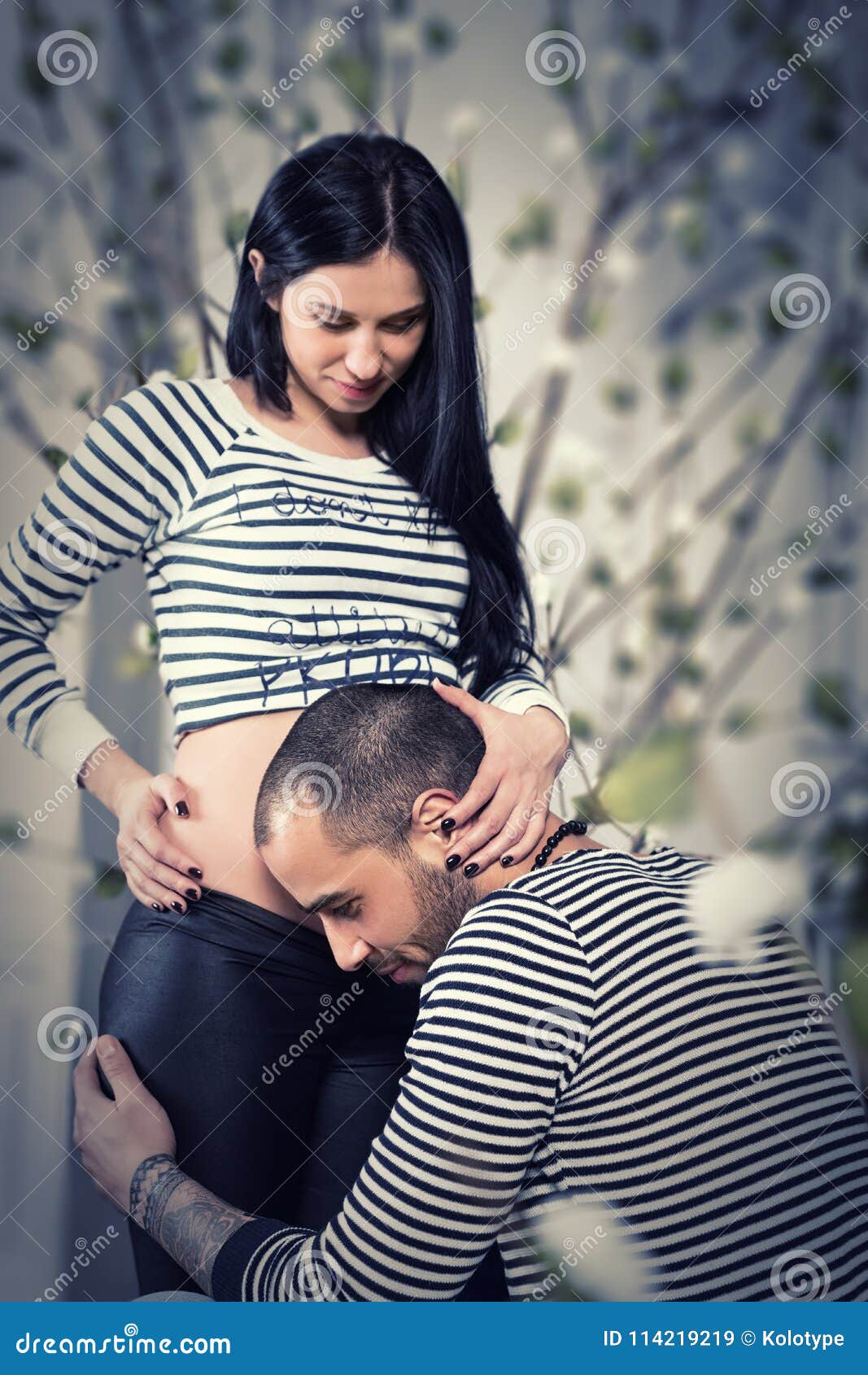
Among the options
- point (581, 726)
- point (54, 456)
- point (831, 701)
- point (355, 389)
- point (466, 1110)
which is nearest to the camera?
point (466, 1110)

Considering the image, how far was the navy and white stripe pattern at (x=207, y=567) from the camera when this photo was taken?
1093 millimetres

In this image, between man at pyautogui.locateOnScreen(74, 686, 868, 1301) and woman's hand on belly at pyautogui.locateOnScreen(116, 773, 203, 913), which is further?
woman's hand on belly at pyautogui.locateOnScreen(116, 773, 203, 913)

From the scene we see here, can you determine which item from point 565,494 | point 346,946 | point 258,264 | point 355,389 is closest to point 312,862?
point 346,946

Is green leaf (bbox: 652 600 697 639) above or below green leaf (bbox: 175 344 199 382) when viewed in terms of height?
below

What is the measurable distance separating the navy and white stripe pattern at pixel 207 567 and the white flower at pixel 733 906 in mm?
303

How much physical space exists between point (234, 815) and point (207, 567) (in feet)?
0.79

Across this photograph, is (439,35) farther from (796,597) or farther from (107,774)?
(107,774)

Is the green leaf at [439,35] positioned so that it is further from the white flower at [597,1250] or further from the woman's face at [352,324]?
the white flower at [597,1250]

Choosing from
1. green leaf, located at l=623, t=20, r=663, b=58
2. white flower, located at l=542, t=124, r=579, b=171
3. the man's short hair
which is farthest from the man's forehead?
green leaf, located at l=623, t=20, r=663, b=58

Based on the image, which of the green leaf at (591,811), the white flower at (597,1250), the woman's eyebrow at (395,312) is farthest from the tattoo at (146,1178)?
the woman's eyebrow at (395,312)

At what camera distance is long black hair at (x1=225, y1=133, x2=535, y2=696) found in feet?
3.59

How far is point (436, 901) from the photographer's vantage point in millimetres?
980

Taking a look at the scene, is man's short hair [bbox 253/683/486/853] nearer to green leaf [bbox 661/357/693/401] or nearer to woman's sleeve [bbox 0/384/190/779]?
woman's sleeve [bbox 0/384/190/779]

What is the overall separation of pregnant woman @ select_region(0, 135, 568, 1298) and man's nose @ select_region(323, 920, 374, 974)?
93 millimetres
